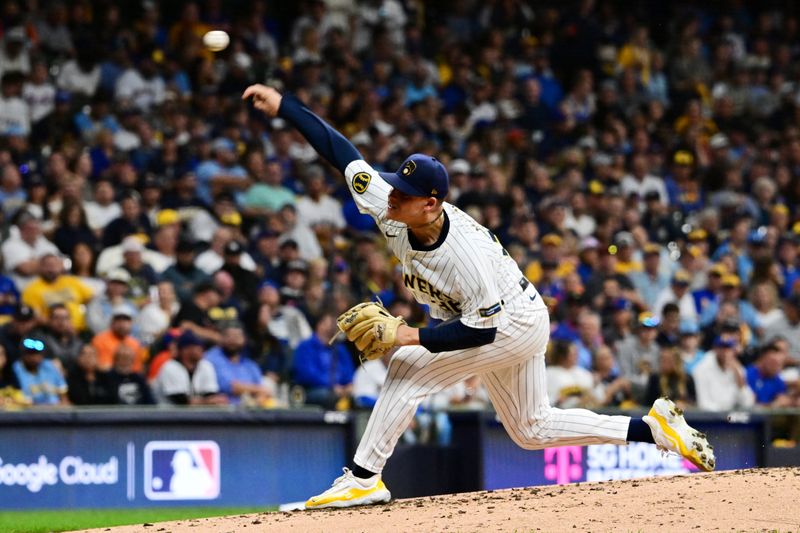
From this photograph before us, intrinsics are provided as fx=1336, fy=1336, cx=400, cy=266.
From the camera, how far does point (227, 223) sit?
1235 centimetres

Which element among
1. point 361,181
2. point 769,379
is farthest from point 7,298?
point 769,379

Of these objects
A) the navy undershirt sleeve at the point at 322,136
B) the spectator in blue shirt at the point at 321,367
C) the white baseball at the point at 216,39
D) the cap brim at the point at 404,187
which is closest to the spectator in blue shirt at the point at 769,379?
the spectator in blue shirt at the point at 321,367

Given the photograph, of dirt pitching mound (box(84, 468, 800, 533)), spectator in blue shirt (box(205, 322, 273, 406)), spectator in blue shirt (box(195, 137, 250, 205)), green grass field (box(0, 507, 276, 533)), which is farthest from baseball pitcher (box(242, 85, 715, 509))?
spectator in blue shirt (box(195, 137, 250, 205))

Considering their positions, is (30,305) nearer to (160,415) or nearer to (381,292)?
(160,415)

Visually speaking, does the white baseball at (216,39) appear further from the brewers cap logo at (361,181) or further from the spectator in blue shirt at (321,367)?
the brewers cap logo at (361,181)

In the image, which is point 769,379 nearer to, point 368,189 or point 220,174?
point 220,174

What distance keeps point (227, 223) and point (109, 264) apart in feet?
4.25

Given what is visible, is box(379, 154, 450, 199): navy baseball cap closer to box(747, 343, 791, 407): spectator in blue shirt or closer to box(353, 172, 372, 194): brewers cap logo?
box(353, 172, 372, 194): brewers cap logo

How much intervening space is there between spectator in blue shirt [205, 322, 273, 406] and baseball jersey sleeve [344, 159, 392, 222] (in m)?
4.63

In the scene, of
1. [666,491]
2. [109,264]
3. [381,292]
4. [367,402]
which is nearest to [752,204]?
[381,292]

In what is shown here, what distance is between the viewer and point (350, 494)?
6.17m

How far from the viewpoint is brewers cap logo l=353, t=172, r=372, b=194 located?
20.2 ft

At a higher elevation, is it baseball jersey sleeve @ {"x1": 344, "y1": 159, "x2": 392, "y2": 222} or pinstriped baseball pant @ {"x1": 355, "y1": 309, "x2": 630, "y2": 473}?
baseball jersey sleeve @ {"x1": 344, "y1": 159, "x2": 392, "y2": 222}

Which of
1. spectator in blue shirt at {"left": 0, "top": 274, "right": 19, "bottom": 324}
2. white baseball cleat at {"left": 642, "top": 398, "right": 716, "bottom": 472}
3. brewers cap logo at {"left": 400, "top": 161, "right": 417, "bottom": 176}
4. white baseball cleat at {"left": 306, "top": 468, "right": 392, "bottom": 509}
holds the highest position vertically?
spectator in blue shirt at {"left": 0, "top": 274, "right": 19, "bottom": 324}
